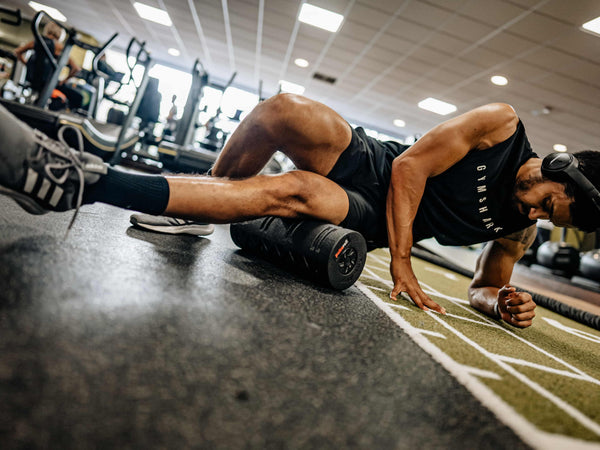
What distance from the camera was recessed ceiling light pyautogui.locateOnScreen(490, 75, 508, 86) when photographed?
5.44m

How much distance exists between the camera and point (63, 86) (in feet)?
15.9

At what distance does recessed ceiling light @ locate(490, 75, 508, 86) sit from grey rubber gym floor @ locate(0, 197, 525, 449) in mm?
5788

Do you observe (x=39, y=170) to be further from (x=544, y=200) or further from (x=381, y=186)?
(x=544, y=200)

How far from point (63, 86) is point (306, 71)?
4687mm

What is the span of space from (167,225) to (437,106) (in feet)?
24.1

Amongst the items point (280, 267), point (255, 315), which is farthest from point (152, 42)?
point (255, 315)

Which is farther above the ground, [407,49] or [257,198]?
[407,49]

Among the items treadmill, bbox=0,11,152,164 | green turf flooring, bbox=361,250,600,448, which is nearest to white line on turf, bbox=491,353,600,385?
green turf flooring, bbox=361,250,600,448

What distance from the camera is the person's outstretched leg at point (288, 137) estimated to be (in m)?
1.25

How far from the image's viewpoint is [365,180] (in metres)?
1.55

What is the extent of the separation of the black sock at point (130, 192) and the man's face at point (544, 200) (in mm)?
1324

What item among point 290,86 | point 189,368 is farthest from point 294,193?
point 290,86

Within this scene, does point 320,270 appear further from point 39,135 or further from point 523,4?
point 523,4

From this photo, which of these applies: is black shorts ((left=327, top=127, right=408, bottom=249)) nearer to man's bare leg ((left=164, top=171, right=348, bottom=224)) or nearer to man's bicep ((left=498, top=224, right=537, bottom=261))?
man's bare leg ((left=164, top=171, right=348, bottom=224))
